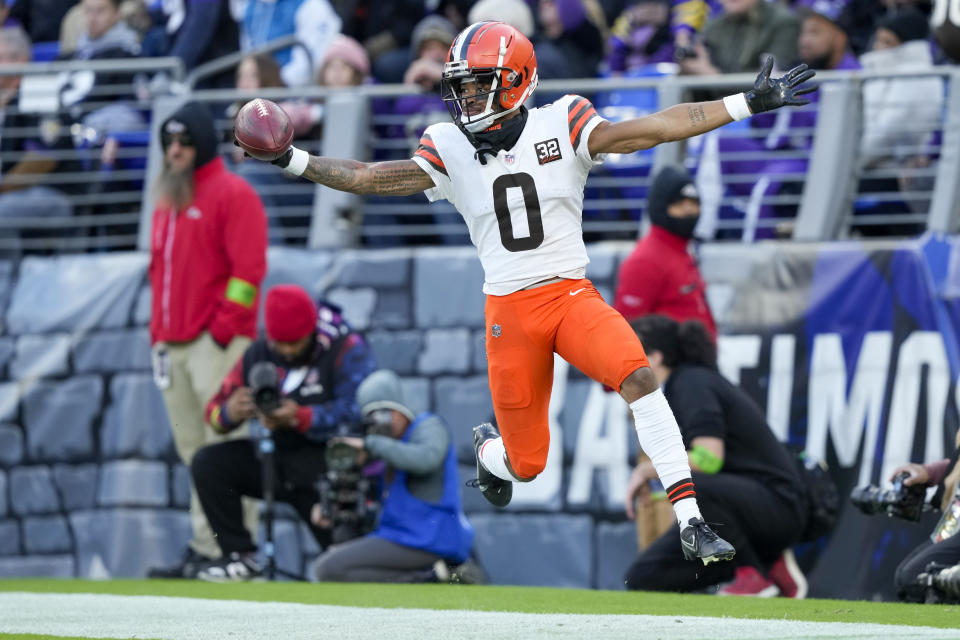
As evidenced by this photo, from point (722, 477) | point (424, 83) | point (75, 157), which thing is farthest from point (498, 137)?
point (75, 157)

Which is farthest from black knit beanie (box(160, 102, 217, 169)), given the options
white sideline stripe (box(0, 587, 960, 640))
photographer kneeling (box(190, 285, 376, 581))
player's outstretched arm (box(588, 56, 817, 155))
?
player's outstretched arm (box(588, 56, 817, 155))

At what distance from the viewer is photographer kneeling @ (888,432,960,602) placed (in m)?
6.05

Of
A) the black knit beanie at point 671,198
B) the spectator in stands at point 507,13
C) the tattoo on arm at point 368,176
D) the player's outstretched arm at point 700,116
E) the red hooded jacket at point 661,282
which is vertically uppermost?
the spectator in stands at point 507,13

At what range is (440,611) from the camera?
5980mm

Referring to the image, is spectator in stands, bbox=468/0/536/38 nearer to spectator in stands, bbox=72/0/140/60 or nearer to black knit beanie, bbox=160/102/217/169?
black knit beanie, bbox=160/102/217/169

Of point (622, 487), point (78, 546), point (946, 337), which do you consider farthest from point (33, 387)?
point (946, 337)

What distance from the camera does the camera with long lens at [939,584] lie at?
19.6ft

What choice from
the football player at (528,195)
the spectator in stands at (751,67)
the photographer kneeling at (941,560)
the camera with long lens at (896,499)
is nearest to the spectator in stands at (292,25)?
the spectator in stands at (751,67)

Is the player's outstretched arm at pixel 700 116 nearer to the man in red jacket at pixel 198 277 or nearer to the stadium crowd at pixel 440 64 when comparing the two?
the stadium crowd at pixel 440 64

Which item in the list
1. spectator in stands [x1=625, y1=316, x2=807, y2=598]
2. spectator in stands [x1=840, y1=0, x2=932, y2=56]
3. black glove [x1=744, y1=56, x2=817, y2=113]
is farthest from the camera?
spectator in stands [x1=840, y1=0, x2=932, y2=56]

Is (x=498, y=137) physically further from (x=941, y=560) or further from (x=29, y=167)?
(x=29, y=167)

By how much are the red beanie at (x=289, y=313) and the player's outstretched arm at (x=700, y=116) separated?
2811mm

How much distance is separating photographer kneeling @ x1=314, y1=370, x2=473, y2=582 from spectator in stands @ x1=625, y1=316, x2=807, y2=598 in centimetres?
105

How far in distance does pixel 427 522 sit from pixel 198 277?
6.74 ft
